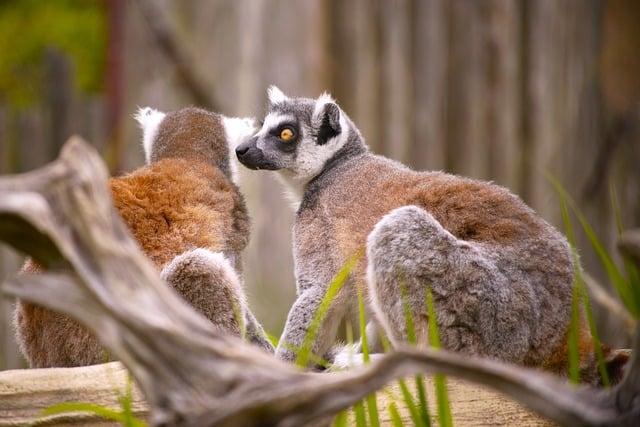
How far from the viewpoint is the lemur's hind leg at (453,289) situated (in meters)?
3.96

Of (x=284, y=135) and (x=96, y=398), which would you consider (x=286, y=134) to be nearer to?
(x=284, y=135)

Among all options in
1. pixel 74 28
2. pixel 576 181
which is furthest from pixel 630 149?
pixel 74 28

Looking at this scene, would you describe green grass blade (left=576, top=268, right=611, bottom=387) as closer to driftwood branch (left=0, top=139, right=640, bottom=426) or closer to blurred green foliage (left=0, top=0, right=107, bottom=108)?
driftwood branch (left=0, top=139, right=640, bottom=426)

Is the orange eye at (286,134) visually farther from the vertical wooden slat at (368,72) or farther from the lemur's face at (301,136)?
the vertical wooden slat at (368,72)

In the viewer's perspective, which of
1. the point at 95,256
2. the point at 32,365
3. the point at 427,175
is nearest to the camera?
the point at 95,256

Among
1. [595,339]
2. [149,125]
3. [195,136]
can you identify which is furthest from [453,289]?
[149,125]

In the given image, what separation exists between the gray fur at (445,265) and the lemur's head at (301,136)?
497 mm

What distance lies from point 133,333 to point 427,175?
8.96 ft

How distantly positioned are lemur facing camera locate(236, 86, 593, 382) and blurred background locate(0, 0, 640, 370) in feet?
8.20

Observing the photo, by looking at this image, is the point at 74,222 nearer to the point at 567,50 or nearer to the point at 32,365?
the point at 32,365

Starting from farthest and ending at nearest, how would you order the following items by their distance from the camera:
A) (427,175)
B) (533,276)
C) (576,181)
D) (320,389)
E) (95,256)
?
(576,181), (427,175), (533,276), (95,256), (320,389)

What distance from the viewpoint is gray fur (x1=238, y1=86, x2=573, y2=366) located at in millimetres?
3965

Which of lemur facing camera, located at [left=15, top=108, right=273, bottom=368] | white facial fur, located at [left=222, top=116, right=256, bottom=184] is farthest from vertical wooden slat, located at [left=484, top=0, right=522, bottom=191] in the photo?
lemur facing camera, located at [left=15, top=108, right=273, bottom=368]

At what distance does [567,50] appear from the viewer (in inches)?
314
